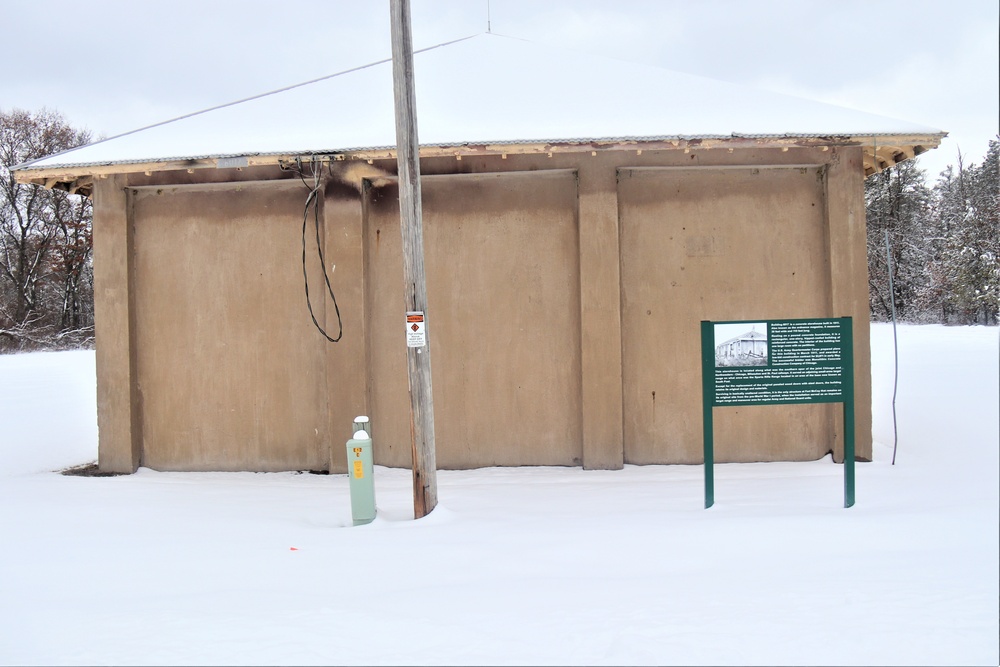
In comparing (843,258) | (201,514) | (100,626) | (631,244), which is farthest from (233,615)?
(843,258)

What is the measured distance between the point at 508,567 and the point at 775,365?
2856mm

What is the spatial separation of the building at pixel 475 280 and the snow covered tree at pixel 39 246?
1043 inches

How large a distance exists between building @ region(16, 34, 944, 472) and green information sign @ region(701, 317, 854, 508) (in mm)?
1761

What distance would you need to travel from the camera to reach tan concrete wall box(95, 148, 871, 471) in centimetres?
764

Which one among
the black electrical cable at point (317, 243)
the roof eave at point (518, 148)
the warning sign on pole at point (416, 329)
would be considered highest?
the roof eave at point (518, 148)

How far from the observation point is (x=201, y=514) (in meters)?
6.32

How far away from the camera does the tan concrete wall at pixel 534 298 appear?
764cm

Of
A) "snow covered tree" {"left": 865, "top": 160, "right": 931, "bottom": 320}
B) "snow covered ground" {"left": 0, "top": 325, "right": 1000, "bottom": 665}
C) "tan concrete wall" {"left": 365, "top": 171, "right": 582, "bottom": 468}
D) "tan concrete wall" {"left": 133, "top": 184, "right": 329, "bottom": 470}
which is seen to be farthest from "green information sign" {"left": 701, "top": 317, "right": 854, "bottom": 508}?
"snow covered tree" {"left": 865, "top": 160, "right": 931, "bottom": 320}

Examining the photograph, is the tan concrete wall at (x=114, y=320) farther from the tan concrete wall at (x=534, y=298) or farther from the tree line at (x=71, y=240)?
the tree line at (x=71, y=240)

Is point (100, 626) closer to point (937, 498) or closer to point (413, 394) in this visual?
point (413, 394)

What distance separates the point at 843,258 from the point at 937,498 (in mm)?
2691

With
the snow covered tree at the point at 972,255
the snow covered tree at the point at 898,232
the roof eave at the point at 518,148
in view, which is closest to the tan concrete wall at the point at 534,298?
the roof eave at the point at 518,148

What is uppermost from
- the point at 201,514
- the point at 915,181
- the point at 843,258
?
the point at 915,181

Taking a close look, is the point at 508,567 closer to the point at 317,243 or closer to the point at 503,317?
the point at 503,317
